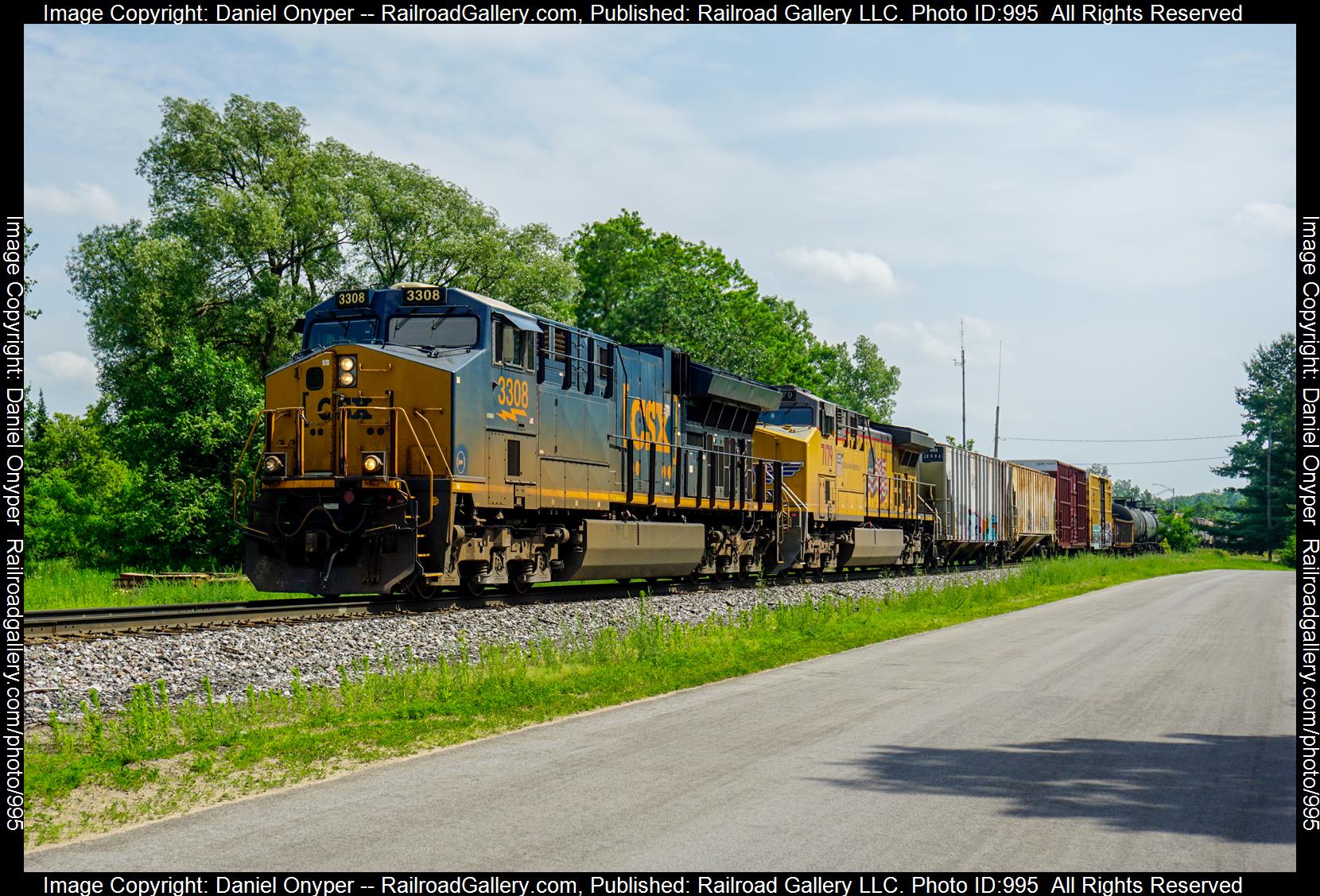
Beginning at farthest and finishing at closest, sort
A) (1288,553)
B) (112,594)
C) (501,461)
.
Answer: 1. (1288,553)
2. (112,594)
3. (501,461)

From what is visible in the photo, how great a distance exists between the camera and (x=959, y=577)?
103 ft

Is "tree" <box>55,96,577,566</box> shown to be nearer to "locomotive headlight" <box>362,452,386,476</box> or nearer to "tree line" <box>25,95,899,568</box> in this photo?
"tree line" <box>25,95,899,568</box>

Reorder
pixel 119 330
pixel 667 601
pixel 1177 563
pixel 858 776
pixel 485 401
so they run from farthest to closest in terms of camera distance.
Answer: pixel 1177 563
pixel 119 330
pixel 667 601
pixel 485 401
pixel 858 776

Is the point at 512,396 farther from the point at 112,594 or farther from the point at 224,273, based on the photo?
the point at 224,273

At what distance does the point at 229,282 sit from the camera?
4188cm

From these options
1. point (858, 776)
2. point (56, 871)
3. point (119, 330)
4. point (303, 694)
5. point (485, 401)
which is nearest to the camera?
point (56, 871)

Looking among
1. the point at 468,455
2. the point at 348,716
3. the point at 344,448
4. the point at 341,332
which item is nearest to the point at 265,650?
the point at 348,716

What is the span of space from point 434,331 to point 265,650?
6821 mm

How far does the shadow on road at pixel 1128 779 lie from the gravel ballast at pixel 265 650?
21.4 feet

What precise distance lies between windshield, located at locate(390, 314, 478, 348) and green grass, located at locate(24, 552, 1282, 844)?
5.29 m

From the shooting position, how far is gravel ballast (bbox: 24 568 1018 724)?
1031 centimetres
